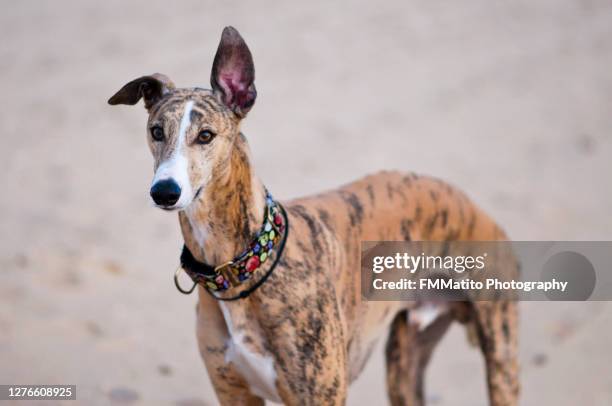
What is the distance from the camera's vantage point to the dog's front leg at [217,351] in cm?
338

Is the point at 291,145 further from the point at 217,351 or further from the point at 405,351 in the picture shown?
the point at 217,351

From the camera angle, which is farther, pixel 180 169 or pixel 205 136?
pixel 205 136

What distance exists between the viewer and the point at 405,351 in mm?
4430

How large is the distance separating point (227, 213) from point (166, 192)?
1.30ft

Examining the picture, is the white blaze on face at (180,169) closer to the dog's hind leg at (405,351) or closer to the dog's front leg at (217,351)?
the dog's front leg at (217,351)

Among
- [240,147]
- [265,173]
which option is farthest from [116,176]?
[240,147]

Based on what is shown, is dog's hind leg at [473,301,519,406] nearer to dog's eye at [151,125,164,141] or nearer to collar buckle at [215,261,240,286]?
collar buckle at [215,261,240,286]

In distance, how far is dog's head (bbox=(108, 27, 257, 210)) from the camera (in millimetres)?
2859

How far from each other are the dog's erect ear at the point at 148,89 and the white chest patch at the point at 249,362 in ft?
2.43

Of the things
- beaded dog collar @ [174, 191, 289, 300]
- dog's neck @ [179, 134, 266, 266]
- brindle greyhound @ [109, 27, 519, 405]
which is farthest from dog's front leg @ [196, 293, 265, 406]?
dog's neck @ [179, 134, 266, 266]

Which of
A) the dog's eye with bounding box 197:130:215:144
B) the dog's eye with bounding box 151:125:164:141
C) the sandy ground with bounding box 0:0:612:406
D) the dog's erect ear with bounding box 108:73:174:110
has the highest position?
the sandy ground with bounding box 0:0:612:406

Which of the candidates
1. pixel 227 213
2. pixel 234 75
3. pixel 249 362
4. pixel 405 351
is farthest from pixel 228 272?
pixel 405 351

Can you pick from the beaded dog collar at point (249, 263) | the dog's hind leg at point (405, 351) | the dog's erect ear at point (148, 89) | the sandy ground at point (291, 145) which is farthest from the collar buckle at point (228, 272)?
the sandy ground at point (291, 145)

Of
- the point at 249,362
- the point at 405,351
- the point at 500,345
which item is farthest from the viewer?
the point at 405,351
